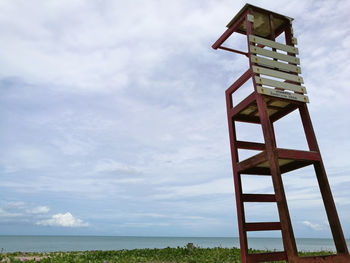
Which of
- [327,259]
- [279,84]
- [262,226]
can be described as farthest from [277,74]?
[327,259]

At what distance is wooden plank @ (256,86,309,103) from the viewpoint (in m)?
5.41

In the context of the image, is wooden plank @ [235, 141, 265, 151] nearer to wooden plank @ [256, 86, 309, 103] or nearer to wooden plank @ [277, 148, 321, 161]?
wooden plank @ [277, 148, 321, 161]

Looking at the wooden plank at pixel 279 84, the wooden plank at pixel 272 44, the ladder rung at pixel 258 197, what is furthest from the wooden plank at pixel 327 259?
the wooden plank at pixel 272 44

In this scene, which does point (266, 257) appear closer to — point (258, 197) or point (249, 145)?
point (258, 197)

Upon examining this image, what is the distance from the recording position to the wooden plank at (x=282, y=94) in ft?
17.7

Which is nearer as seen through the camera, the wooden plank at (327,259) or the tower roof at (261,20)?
the wooden plank at (327,259)

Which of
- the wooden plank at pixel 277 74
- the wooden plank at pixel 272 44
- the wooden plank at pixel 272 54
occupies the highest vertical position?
the wooden plank at pixel 272 44

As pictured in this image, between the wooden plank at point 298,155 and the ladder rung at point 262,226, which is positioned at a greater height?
the wooden plank at point 298,155

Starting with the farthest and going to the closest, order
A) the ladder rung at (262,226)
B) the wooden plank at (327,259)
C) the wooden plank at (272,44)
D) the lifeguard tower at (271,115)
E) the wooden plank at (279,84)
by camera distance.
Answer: the wooden plank at (272,44) → the ladder rung at (262,226) → the wooden plank at (279,84) → the lifeguard tower at (271,115) → the wooden plank at (327,259)

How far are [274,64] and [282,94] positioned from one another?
0.70 m

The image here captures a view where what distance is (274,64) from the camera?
5.84m

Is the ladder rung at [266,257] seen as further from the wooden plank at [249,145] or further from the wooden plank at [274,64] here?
the wooden plank at [274,64]

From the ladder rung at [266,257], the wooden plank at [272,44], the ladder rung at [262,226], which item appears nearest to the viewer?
the ladder rung at [266,257]

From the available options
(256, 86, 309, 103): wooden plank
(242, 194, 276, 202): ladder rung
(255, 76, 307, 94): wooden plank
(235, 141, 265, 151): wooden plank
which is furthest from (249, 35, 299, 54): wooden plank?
(242, 194, 276, 202): ladder rung
